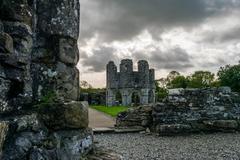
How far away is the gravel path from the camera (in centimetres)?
641

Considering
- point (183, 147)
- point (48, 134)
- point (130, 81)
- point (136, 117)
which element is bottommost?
point (183, 147)

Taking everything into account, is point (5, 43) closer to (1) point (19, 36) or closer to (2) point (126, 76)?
(1) point (19, 36)

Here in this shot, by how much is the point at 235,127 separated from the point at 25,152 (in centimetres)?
927

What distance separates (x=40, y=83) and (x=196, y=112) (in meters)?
8.24

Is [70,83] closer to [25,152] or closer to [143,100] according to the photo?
[25,152]

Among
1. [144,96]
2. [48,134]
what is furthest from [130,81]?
[48,134]

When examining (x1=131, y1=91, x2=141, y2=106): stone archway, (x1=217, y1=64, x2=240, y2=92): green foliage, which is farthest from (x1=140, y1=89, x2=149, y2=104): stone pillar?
(x1=217, y1=64, x2=240, y2=92): green foliage

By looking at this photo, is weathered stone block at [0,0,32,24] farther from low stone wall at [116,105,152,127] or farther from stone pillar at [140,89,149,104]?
stone pillar at [140,89,149,104]

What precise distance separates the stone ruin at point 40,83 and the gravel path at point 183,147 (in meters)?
2.41

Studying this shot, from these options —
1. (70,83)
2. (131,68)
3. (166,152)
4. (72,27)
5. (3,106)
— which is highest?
(131,68)

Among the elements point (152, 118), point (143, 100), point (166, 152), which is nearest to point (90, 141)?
point (166, 152)

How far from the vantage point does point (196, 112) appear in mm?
10656

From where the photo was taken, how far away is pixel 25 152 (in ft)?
8.18

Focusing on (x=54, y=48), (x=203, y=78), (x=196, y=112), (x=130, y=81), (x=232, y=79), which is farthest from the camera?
(x=203, y=78)
